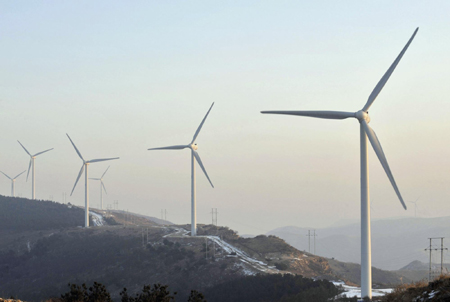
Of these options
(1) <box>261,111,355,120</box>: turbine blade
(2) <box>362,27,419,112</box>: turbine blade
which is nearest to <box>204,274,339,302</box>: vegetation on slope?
(1) <box>261,111,355,120</box>: turbine blade

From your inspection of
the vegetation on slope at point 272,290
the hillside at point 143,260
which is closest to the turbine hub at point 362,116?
the vegetation on slope at point 272,290

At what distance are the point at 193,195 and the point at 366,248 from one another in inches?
2421

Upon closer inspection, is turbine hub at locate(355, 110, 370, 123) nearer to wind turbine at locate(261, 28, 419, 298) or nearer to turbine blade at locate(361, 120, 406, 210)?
wind turbine at locate(261, 28, 419, 298)

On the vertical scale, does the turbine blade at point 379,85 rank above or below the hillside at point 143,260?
above

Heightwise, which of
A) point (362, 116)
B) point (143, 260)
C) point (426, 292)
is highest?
point (362, 116)

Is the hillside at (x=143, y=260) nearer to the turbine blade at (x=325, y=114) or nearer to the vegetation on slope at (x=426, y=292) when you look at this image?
the turbine blade at (x=325, y=114)

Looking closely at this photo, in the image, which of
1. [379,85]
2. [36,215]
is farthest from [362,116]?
[36,215]

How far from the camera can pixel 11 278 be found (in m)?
106

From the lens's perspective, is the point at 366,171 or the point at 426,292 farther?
the point at 366,171

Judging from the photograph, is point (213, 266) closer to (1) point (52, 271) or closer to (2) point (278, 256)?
(2) point (278, 256)

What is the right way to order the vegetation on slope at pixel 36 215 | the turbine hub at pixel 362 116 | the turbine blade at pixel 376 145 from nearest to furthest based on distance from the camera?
the turbine blade at pixel 376 145 → the turbine hub at pixel 362 116 → the vegetation on slope at pixel 36 215

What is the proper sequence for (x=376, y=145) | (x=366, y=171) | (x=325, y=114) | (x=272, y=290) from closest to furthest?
(x=366, y=171) → (x=376, y=145) → (x=325, y=114) → (x=272, y=290)

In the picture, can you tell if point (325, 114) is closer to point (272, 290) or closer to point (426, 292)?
point (272, 290)

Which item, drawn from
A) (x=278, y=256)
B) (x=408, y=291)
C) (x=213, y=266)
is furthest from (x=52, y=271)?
(x=408, y=291)
